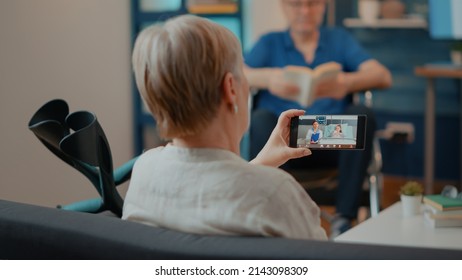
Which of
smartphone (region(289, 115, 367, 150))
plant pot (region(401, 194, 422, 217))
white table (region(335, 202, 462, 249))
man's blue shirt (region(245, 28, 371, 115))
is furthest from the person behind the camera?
man's blue shirt (region(245, 28, 371, 115))

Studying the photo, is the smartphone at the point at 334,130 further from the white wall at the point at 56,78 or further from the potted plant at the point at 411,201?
the white wall at the point at 56,78

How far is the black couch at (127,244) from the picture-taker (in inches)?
43.3

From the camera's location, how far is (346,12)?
4.96 m

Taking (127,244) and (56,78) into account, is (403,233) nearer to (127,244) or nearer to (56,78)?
(127,244)

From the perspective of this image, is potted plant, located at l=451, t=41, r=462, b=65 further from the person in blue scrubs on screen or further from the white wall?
the white wall

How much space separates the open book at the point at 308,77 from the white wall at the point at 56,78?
3.46ft

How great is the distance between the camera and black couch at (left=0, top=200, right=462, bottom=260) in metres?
1.10

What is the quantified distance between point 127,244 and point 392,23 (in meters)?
3.77

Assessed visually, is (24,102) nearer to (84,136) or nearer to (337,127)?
(84,136)

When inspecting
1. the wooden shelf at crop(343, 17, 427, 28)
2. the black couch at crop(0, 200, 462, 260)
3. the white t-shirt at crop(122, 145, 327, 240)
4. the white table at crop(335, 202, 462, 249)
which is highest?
the wooden shelf at crop(343, 17, 427, 28)

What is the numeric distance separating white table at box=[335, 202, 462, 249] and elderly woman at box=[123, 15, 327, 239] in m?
0.86

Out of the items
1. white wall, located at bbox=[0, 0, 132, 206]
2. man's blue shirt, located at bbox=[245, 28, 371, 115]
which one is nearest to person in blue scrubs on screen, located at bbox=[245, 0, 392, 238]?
man's blue shirt, located at bbox=[245, 28, 371, 115]

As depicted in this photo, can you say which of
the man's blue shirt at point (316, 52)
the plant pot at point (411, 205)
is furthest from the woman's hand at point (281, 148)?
the man's blue shirt at point (316, 52)
